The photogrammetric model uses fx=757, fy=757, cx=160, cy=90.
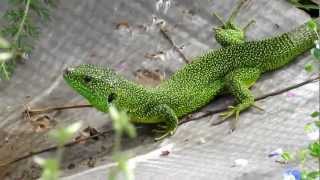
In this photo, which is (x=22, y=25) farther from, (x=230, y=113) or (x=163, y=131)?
(x=230, y=113)

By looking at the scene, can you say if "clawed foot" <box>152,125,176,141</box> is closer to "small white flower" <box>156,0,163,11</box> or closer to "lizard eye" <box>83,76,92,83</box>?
"lizard eye" <box>83,76,92,83</box>

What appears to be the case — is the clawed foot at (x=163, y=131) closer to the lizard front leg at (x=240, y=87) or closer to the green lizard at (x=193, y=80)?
the green lizard at (x=193, y=80)

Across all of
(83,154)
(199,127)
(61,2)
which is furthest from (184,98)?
(61,2)

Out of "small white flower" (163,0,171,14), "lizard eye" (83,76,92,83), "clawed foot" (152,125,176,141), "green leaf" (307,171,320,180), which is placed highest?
"small white flower" (163,0,171,14)

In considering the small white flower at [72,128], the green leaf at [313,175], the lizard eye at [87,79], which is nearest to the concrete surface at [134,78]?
the lizard eye at [87,79]

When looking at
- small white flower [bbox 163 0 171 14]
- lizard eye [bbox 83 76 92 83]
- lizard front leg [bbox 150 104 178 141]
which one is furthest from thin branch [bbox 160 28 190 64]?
lizard eye [bbox 83 76 92 83]
